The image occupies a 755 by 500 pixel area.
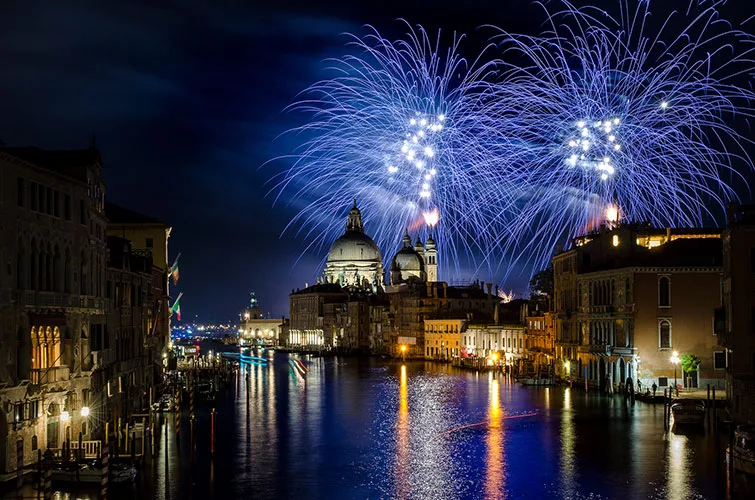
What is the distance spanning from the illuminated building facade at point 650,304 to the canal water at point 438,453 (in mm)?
2754

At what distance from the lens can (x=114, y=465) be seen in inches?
1165

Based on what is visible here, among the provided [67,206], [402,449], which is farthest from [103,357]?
[402,449]

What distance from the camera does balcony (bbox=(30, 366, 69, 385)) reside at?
A: 28.0 meters

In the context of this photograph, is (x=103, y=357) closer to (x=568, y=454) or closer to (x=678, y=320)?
(x=568, y=454)

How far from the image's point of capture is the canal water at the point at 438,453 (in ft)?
98.8

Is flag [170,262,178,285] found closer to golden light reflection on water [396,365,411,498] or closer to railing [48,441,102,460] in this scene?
golden light reflection on water [396,365,411,498]

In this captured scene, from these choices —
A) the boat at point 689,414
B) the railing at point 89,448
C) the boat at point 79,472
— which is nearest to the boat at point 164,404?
Answer: the railing at point 89,448

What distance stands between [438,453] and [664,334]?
2251 cm

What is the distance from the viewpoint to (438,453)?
37.2 meters


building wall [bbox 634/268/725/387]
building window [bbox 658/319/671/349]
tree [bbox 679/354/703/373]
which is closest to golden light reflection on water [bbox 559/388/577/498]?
building wall [bbox 634/268/725/387]

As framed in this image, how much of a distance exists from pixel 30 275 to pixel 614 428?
25.4 meters

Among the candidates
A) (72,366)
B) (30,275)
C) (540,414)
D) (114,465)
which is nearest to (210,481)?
(114,465)

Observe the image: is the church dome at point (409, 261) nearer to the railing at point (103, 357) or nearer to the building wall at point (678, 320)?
the building wall at point (678, 320)

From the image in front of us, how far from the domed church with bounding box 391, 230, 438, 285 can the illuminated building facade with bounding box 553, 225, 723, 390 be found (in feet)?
345
